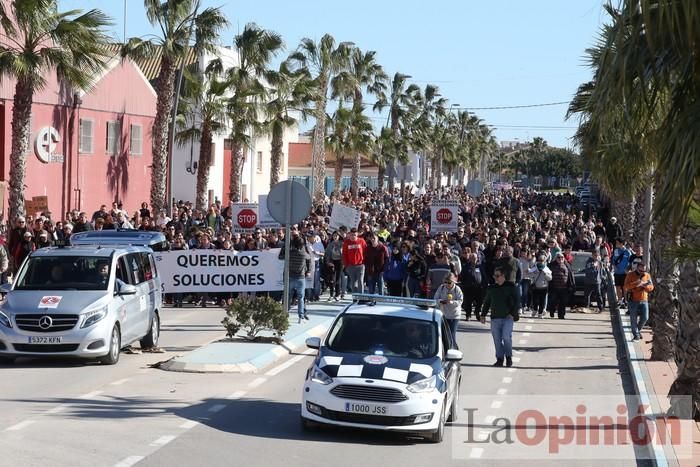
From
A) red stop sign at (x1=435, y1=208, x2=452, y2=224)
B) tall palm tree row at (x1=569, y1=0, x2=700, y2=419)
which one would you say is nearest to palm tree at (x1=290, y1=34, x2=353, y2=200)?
red stop sign at (x1=435, y1=208, x2=452, y2=224)

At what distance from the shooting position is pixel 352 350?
44.1 feet

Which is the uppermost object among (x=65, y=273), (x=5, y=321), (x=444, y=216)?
(x=444, y=216)

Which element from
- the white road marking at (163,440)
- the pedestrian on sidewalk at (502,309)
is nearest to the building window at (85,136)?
the pedestrian on sidewalk at (502,309)

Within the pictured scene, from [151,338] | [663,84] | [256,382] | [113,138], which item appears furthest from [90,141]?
[663,84]

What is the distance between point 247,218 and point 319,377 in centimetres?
1956

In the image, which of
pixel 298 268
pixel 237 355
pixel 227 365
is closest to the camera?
pixel 227 365

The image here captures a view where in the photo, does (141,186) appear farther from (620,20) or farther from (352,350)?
(620,20)

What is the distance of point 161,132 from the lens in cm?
4197

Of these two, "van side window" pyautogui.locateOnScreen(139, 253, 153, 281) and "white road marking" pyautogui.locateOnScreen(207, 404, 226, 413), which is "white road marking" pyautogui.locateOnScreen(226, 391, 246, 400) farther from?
"van side window" pyautogui.locateOnScreen(139, 253, 153, 281)

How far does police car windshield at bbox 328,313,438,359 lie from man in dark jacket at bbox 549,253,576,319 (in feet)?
53.1

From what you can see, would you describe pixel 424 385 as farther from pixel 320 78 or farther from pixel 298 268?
pixel 320 78

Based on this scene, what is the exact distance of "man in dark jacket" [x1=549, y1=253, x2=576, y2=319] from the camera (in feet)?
96.8

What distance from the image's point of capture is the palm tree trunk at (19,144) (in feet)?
102

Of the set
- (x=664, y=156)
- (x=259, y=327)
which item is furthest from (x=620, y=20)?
(x=259, y=327)
